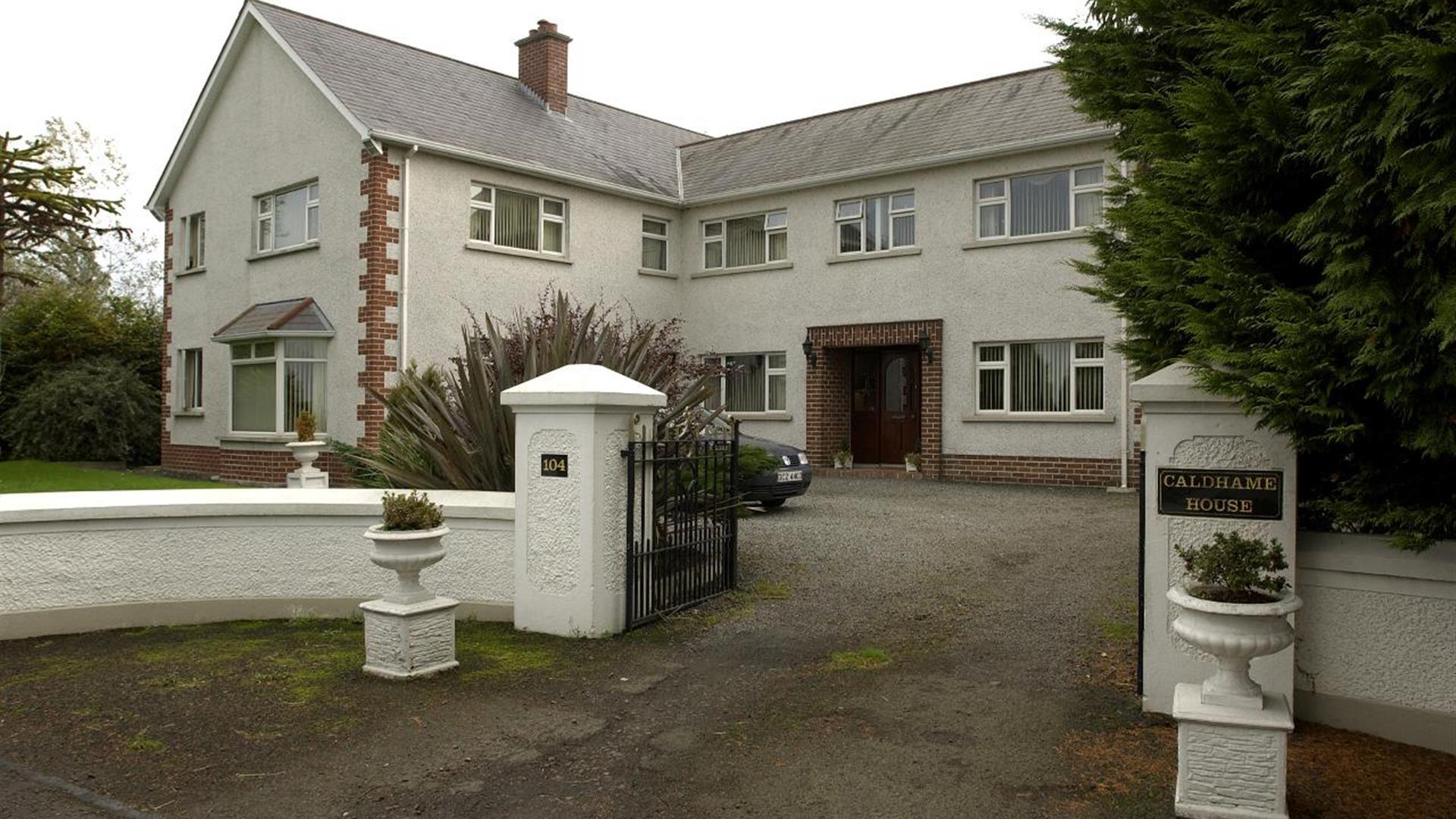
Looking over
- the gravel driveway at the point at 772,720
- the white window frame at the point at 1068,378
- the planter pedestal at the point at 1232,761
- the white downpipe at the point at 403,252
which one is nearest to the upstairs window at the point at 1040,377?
the white window frame at the point at 1068,378

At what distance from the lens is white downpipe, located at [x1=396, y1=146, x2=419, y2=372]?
55.1 ft

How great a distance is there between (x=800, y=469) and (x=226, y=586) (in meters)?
7.59

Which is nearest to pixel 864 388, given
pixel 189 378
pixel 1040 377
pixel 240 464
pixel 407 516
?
pixel 1040 377

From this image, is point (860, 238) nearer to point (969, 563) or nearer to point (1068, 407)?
point (1068, 407)

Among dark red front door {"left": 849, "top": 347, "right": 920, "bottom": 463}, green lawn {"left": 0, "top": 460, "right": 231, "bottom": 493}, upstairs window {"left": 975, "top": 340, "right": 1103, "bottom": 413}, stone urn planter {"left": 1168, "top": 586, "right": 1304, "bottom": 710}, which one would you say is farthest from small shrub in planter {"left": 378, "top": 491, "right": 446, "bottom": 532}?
dark red front door {"left": 849, "top": 347, "right": 920, "bottom": 463}

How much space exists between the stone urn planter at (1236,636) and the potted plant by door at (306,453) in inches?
508

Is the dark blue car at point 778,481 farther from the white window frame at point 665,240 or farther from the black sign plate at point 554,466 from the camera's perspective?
the white window frame at point 665,240

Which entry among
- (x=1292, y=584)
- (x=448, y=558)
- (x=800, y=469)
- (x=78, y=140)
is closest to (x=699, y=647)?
(x=448, y=558)

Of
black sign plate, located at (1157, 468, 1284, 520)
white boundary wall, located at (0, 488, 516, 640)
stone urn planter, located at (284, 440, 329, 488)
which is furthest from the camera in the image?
stone urn planter, located at (284, 440, 329, 488)

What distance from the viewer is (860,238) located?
19391 millimetres

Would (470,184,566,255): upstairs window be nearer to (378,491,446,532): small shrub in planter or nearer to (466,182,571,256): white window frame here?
(466,182,571,256): white window frame

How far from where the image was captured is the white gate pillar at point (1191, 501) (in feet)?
15.6

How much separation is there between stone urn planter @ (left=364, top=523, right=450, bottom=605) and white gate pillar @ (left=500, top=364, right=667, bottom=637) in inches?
37.8

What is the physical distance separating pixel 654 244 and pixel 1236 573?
732 inches
